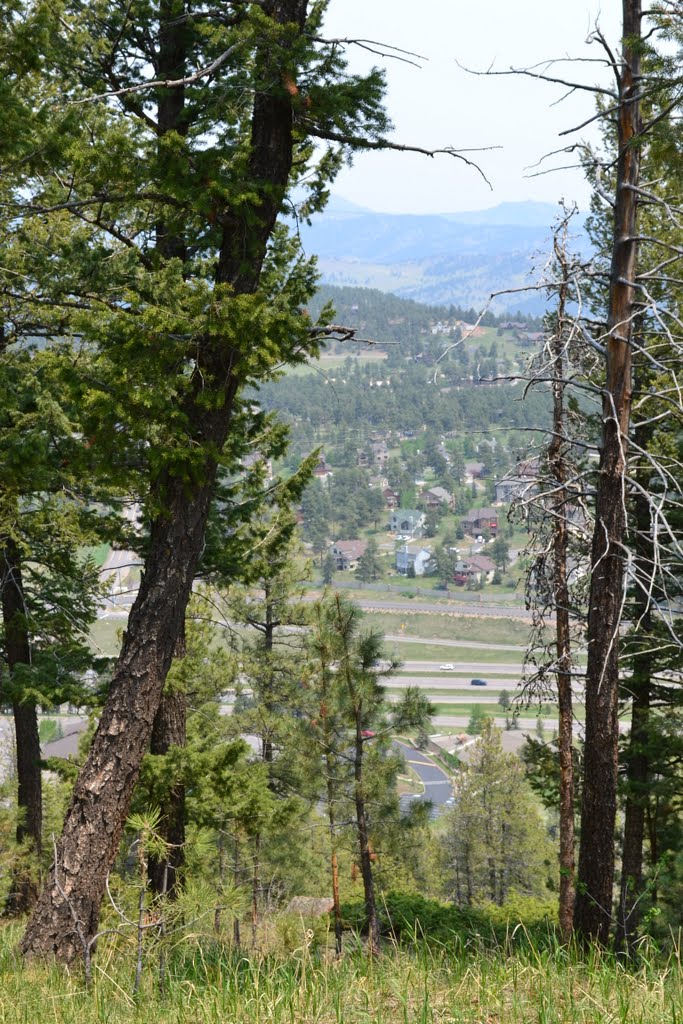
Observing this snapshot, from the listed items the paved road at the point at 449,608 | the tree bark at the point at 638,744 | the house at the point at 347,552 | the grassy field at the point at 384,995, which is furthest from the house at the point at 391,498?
the grassy field at the point at 384,995

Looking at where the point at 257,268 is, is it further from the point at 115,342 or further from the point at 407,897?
the point at 407,897

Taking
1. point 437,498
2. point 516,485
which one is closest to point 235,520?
point 516,485

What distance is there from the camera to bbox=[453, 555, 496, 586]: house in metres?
153

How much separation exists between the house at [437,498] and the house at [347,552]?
21852 millimetres

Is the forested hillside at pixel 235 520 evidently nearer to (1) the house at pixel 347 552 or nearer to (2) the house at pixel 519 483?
(2) the house at pixel 519 483

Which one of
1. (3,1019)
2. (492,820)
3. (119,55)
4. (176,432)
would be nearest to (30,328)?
(119,55)

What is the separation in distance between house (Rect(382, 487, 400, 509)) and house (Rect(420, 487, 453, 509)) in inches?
222

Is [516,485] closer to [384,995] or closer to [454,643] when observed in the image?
[384,995]

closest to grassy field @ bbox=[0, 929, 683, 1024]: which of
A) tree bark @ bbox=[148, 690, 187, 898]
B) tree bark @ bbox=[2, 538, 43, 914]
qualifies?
tree bark @ bbox=[148, 690, 187, 898]

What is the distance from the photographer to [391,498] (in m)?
186

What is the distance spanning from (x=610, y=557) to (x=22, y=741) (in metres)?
7.96

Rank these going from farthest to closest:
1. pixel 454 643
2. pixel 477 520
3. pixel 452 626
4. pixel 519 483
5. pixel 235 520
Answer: pixel 477 520
pixel 452 626
pixel 454 643
pixel 235 520
pixel 519 483

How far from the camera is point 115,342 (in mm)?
5129

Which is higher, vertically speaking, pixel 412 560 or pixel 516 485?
pixel 516 485
